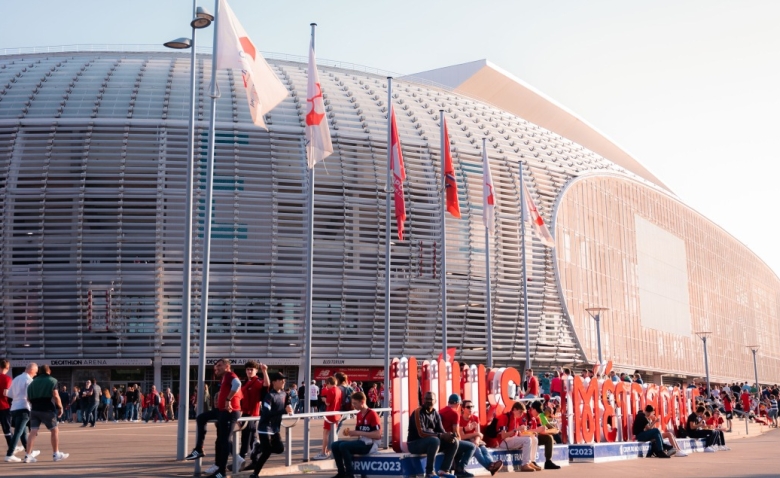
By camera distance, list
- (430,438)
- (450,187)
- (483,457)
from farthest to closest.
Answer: (450,187)
(483,457)
(430,438)

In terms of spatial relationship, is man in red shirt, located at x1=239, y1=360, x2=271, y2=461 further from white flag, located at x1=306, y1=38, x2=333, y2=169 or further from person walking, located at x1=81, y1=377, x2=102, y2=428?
person walking, located at x1=81, y1=377, x2=102, y2=428

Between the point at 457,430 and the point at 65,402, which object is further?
the point at 65,402

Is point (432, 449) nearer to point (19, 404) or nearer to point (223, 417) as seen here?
point (223, 417)

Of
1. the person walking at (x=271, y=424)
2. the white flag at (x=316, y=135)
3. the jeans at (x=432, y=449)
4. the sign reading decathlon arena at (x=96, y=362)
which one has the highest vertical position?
the white flag at (x=316, y=135)

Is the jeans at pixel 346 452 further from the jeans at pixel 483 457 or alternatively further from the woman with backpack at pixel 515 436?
the woman with backpack at pixel 515 436

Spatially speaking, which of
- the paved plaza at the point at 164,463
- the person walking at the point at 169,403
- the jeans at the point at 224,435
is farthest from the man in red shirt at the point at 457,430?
the person walking at the point at 169,403

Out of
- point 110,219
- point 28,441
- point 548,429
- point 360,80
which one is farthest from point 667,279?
point 28,441

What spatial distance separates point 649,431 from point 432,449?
35.0ft

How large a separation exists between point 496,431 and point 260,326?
87.5 feet

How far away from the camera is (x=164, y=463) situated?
58.4 ft

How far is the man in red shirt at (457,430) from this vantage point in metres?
16.4

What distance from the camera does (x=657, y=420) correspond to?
25.7 m

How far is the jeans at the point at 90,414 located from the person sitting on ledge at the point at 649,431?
780 inches

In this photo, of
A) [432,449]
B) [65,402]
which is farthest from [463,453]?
[65,402]
